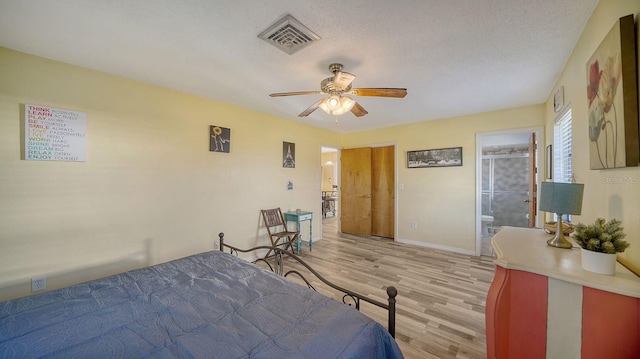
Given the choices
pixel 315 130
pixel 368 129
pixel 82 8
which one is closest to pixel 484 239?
pixel 368 129

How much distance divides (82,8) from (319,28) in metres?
1.56

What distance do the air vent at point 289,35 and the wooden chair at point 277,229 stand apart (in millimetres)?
2673

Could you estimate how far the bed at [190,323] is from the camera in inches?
40.4

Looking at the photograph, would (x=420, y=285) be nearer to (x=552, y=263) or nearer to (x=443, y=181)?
(x=552, y=263)

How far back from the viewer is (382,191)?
5.32m

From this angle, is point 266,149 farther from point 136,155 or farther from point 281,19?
point 281,19

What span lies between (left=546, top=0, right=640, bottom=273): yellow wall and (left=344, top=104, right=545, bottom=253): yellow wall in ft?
5.18

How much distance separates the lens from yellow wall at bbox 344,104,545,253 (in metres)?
3.82

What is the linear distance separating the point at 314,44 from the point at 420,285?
2890 mm

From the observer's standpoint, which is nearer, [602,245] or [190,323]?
[602,245]

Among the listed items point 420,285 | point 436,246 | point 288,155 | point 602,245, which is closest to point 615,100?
point 602,245

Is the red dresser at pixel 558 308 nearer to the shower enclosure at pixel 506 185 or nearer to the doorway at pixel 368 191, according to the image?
the doorway at pixel 368 191

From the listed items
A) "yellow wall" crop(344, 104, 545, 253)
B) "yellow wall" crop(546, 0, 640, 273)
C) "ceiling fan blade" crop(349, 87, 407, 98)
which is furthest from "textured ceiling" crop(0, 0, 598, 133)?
"yellow wall" crop(344, 104, 545, 253)

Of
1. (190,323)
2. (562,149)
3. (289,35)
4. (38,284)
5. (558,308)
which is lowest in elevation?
(38,284)
